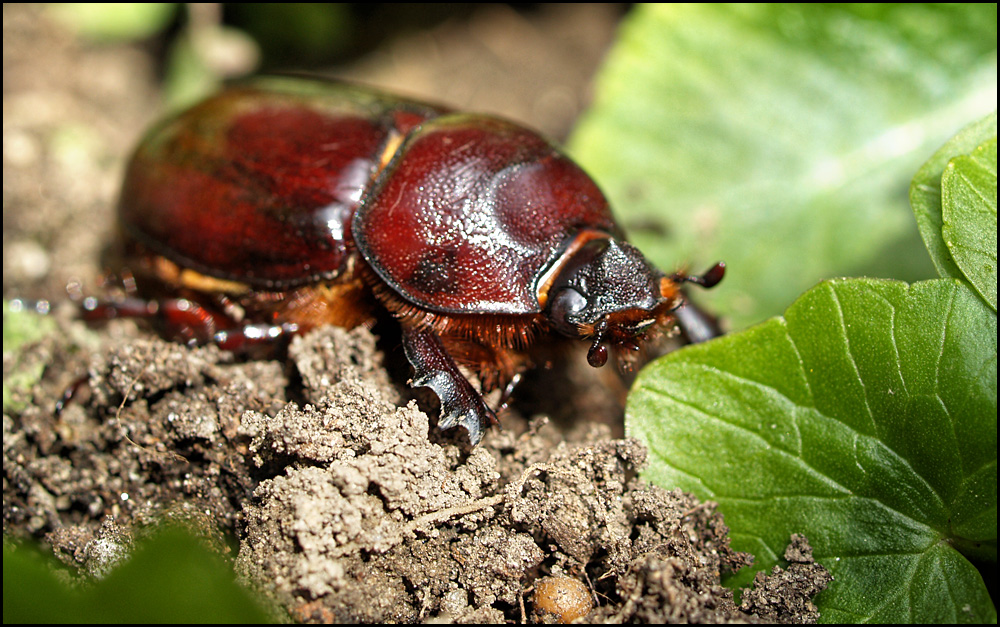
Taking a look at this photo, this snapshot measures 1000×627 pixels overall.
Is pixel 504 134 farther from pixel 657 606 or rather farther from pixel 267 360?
pixel 657 606

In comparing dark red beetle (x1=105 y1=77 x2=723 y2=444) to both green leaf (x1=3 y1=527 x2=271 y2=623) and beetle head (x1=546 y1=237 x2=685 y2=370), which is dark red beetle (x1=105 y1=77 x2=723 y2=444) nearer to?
beetle head (x1=546 y1=237 x2=685 y2=370)

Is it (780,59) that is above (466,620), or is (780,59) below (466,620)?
above

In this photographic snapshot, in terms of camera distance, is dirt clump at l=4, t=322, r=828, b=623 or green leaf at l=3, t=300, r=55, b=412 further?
green leaf at l=3, t=300, r=55, b=412

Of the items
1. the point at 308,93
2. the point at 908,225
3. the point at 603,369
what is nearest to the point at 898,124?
the point at 908,225

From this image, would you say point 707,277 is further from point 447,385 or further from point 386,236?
point 386,236

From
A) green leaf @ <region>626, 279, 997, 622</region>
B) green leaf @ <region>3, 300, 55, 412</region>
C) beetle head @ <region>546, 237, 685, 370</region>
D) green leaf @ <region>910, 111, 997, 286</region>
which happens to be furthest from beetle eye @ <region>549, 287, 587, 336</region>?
green leaf @ <region>3, 300, 55, 412</region>

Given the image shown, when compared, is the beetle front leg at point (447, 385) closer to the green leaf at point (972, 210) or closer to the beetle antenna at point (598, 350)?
the beetle antenna at point (598, 350)
